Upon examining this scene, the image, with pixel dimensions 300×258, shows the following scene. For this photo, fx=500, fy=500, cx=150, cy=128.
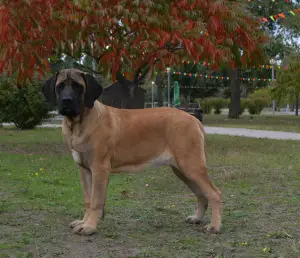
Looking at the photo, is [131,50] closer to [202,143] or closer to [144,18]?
[144,18]

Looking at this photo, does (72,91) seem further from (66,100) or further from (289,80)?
(289,80)

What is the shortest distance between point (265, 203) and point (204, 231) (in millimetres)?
1800

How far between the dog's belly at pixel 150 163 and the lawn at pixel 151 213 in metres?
0.65

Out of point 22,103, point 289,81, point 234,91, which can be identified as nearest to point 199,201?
point 22,103

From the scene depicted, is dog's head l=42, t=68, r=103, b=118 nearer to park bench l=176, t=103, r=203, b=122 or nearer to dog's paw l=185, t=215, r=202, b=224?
dog's paw l=185, t=215, r=202, b=224

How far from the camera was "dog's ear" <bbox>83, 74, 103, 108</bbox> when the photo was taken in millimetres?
5090

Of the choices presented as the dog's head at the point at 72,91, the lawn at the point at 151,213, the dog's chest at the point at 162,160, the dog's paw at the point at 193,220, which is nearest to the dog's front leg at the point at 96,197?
the lawn at the point at 151,213

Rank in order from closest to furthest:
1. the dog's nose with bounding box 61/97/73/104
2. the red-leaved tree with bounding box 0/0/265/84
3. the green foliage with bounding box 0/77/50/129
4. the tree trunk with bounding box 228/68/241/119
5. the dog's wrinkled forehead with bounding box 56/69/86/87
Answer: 1. the dog's nose with bounding box 61/97/73/104
2. the dog's wrinkled forehead with bounding box 56/69/86/87
3. the red-leaved tree with bounding box 0/0/265/84
4. the green foliage with bounding box 0/77/50/129
5. the tree trunk with bounding box 228/68/241/119

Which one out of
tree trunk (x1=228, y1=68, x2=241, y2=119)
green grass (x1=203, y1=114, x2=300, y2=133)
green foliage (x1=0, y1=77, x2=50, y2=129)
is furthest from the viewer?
tree trunk (x1=228, y1=68, x2=241, y2=119)

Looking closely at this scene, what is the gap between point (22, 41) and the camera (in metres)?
11.4

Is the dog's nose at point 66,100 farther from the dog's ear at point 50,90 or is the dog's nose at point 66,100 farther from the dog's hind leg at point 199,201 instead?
the dog's hind leg at point 199,201

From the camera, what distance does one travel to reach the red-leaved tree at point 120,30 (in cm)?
1055

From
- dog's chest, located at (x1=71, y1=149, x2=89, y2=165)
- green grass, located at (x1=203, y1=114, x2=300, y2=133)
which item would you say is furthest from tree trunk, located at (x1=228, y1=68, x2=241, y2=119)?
dog's chest, located at (x1=71, y1=149, x2=89, y2=165)

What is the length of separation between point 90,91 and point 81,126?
14.7 inches
